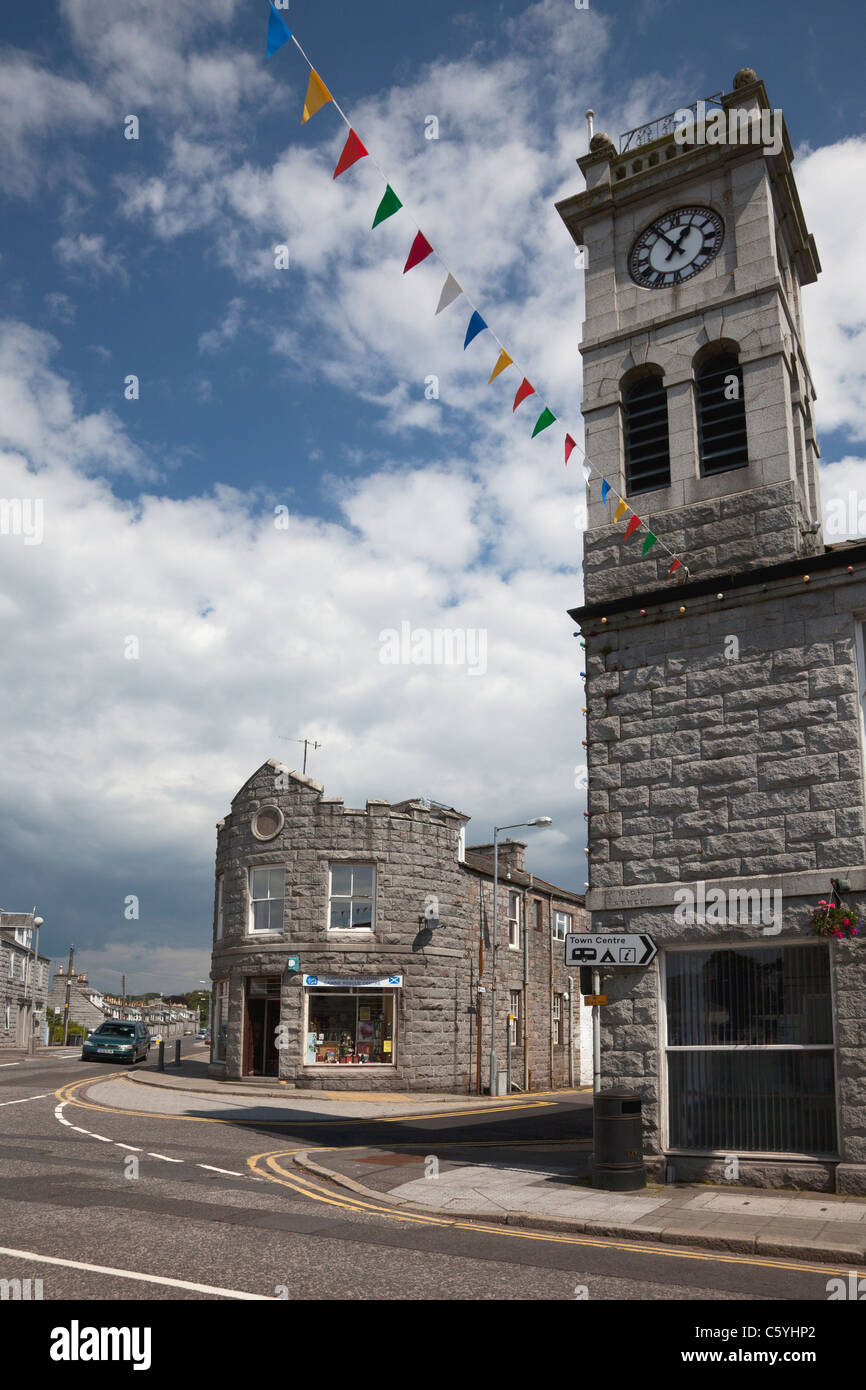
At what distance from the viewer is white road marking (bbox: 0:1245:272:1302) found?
6641mm

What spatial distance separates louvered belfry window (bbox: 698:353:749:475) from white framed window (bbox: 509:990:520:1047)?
2320 cm

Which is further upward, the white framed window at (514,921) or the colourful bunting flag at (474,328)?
the colourful bunting flag at (474,328)

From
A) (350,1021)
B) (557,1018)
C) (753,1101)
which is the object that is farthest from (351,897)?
(753,1101)

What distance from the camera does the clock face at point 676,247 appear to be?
1427 centimetres

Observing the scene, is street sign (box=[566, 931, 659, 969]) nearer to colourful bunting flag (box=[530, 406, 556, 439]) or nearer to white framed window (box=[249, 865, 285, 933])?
colourful bunting flag (box=[530, 406, 556, 439])

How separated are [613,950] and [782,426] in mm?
6813

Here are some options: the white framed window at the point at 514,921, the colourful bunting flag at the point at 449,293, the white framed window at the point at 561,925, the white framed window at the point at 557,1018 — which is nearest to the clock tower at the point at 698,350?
the colourful bunting flag at the point at 449,293

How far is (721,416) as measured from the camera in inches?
540

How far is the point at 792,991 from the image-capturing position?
11531 mm

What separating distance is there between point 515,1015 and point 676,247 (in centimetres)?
2511

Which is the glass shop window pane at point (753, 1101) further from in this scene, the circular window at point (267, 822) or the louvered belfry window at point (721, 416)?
the circular window at point (267, 822)

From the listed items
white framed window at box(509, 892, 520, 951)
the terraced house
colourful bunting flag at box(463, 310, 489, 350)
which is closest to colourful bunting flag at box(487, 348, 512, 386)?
colourful bunting flag at box(463, 310, 489, 350)

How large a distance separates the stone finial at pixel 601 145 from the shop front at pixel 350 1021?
798 inches
